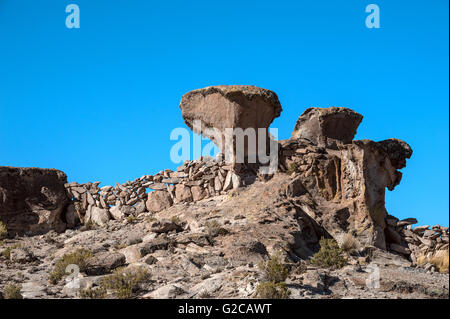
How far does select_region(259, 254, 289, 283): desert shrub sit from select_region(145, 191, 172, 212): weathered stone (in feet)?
19.6

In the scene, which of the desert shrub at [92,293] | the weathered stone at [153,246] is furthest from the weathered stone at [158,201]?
the desert shrub at [92,293]

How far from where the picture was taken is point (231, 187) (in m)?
14.0

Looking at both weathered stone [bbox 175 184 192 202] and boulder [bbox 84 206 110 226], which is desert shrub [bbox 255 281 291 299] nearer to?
weathered stone [bbox 175 184 192 202]

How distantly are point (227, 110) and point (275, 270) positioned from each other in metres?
6.14

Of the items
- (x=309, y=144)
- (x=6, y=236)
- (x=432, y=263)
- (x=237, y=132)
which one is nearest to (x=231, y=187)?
(x=237, y=132)

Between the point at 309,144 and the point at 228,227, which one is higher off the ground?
the point at 309,144

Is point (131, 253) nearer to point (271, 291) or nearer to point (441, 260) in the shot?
A: point (271, 291)

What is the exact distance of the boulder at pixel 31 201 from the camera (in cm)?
1425

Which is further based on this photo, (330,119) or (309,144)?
(330,119)

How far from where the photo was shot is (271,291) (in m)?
7.64

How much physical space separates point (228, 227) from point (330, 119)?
19.5 feet
